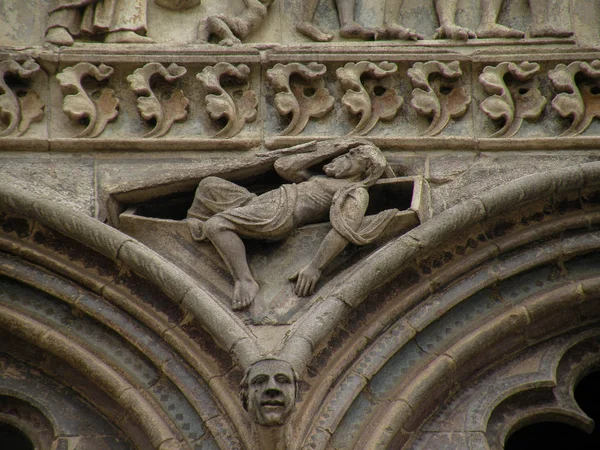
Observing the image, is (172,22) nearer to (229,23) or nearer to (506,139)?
(229,23)

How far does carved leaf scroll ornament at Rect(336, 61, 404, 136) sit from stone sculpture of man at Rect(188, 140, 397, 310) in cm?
33

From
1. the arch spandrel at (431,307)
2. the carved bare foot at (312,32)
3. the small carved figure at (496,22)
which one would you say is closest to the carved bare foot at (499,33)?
the small carved figure at (496,22)

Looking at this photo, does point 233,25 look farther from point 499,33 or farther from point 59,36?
point 499,33

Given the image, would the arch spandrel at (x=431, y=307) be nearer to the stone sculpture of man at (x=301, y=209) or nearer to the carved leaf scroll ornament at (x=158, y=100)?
the stone sculpture of man at (x=301, y=209)

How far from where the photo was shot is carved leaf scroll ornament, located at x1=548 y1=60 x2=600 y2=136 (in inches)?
399

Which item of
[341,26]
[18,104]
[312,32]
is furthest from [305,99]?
[18,104]

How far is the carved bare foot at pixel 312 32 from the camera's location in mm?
10578

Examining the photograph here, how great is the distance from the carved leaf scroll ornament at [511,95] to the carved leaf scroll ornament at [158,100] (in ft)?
6.21

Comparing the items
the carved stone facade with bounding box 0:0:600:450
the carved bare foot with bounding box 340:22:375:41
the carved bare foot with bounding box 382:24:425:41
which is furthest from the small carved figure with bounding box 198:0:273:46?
the carved bare foot with bounding box 382:24:425:41

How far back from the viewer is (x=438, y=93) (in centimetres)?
1028

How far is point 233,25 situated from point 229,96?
59 cm

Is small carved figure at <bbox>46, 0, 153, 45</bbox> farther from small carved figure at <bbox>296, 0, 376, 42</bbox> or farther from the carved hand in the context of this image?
Result: the carved hand

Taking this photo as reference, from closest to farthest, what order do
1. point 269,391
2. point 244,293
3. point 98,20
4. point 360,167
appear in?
1. point 269,391
2. point 244,293
3. point 360,167
4. point 98,20

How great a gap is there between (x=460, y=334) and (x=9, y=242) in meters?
2.71
